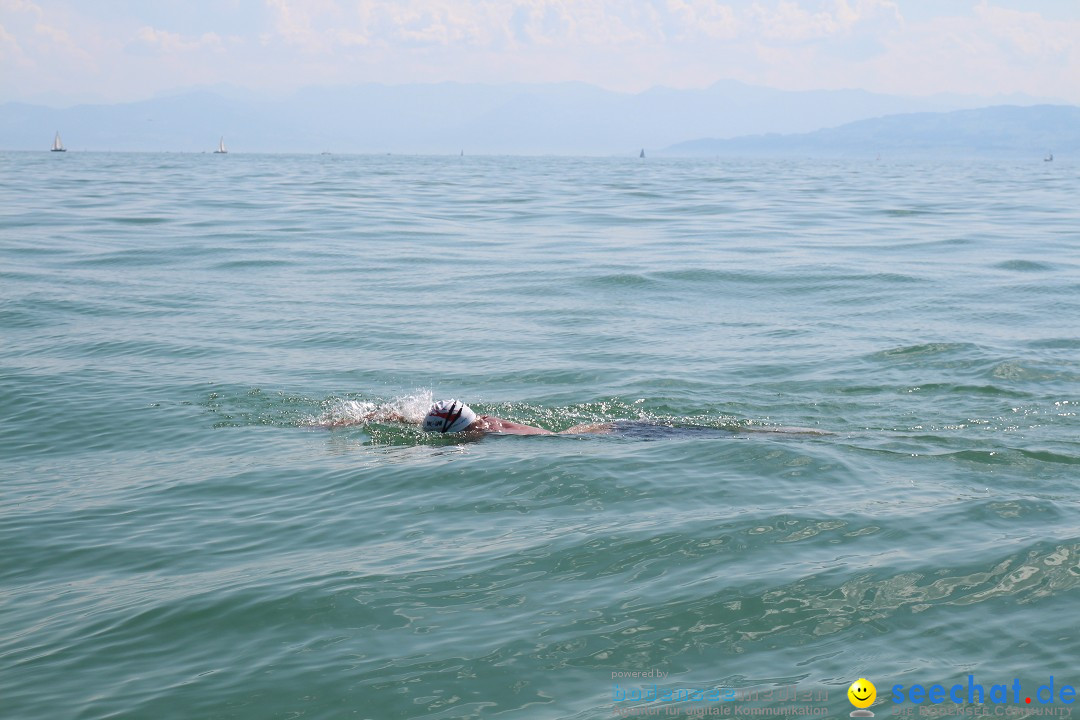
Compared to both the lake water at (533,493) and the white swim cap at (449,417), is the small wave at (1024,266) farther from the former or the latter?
the white swim cap at (449,417)

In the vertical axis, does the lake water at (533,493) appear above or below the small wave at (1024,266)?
below

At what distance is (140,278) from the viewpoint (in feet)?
87.2

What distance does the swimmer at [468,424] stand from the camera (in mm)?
13570

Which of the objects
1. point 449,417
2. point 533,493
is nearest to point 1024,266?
point 449,417

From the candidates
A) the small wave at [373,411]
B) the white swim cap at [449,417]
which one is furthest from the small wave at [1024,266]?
→ the white swim cap at [449,417]

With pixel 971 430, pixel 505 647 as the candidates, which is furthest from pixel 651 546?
pixel 971 430

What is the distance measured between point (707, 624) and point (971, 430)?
6.85 metres

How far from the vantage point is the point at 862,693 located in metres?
7.07

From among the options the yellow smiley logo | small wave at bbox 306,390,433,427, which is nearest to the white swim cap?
small wave at bbox 306,390,433,427

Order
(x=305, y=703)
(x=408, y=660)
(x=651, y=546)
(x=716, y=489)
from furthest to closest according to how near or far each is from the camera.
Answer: (x=716, y=489) → (x=651, y=546) → (x=408, y=660) → (x=305, y=703)

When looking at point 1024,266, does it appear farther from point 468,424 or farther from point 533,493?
point 533,493

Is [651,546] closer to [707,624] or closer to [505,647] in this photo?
[707,624]

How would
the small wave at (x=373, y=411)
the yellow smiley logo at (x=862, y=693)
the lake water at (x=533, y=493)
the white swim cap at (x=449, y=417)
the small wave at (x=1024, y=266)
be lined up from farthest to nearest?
1. the small wave at (x=1024, y=266)
2. the small wave at (x=373, y=411)
3. the white swim cap at (x=449, y=417)
4. the lake water at (x=533, y=493)
5. the yellow smiley logo at (x=862, y=693)

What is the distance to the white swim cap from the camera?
1355 centimetres
